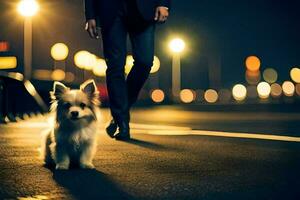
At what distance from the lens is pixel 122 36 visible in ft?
25.4

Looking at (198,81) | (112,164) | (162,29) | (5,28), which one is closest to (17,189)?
(112,164)

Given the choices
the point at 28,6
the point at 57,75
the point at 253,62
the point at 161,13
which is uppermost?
the point at 253,62

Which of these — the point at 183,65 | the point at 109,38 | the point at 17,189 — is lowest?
the point at 17,189

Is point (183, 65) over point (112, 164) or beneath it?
over

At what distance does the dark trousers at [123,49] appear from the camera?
7.68 metres

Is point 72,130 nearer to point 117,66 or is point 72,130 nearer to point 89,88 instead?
point 89,88

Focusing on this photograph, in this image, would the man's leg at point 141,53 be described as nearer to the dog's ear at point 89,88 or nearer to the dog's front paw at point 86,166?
the dog's ear at point 89,88

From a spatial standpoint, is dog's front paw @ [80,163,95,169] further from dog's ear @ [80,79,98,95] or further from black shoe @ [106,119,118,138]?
black shoe @ [106,119,118,138]

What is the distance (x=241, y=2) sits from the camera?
7762 centimetres

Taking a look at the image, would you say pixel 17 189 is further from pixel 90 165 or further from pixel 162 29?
pixel 162 29

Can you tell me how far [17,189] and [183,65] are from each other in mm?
117481

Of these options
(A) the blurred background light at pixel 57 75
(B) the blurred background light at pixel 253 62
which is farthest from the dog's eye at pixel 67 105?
(B) the blurred background light at pixel 253 62

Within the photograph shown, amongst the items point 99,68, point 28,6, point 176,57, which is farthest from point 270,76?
point 28,6

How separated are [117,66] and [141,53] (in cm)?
31
